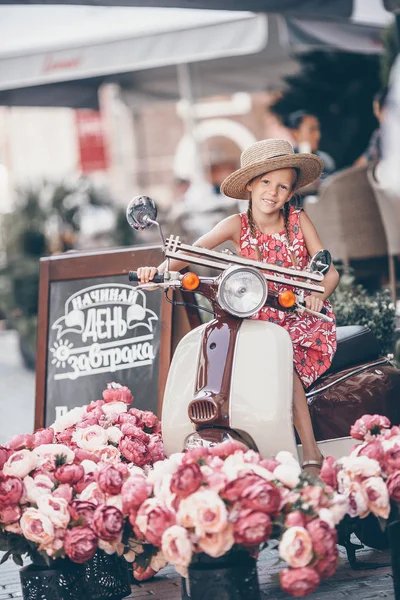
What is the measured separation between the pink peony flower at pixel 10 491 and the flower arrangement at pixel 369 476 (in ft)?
3.17

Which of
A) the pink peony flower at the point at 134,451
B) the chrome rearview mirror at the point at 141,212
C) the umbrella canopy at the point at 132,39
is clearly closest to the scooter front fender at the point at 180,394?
the pink peony flower at the point at 134,451

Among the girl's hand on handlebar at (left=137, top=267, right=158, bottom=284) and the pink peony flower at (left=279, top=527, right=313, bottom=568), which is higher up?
the girl's hand on handlebar at (left=137, top=267, right=158, bottom=284)

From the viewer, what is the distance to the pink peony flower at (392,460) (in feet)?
10.9

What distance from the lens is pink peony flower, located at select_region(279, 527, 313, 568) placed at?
2941mm

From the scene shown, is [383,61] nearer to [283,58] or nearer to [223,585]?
[283,58]

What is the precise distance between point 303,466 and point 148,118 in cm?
2472

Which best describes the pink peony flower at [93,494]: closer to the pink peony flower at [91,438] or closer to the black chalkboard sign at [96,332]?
the pink peony flower at [91,438]

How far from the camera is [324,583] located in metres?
3.80

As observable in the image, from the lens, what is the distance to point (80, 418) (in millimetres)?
4273

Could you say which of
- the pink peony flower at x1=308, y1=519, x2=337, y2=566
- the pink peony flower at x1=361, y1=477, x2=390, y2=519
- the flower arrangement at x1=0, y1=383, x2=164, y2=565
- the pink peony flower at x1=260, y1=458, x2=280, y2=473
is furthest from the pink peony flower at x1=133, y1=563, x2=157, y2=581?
the pink peony flower at x1=361, y1=477, x2=390, y2=519

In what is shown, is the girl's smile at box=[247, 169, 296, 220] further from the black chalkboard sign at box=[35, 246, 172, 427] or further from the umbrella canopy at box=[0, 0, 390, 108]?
the umbrella canopy at box=[0, 0, 390, 108]

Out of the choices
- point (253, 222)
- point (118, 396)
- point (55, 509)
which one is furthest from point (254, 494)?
point (118, 396)

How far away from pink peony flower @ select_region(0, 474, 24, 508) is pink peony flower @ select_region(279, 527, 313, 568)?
909mm

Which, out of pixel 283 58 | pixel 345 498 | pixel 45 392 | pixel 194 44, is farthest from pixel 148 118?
pixel 345 498
